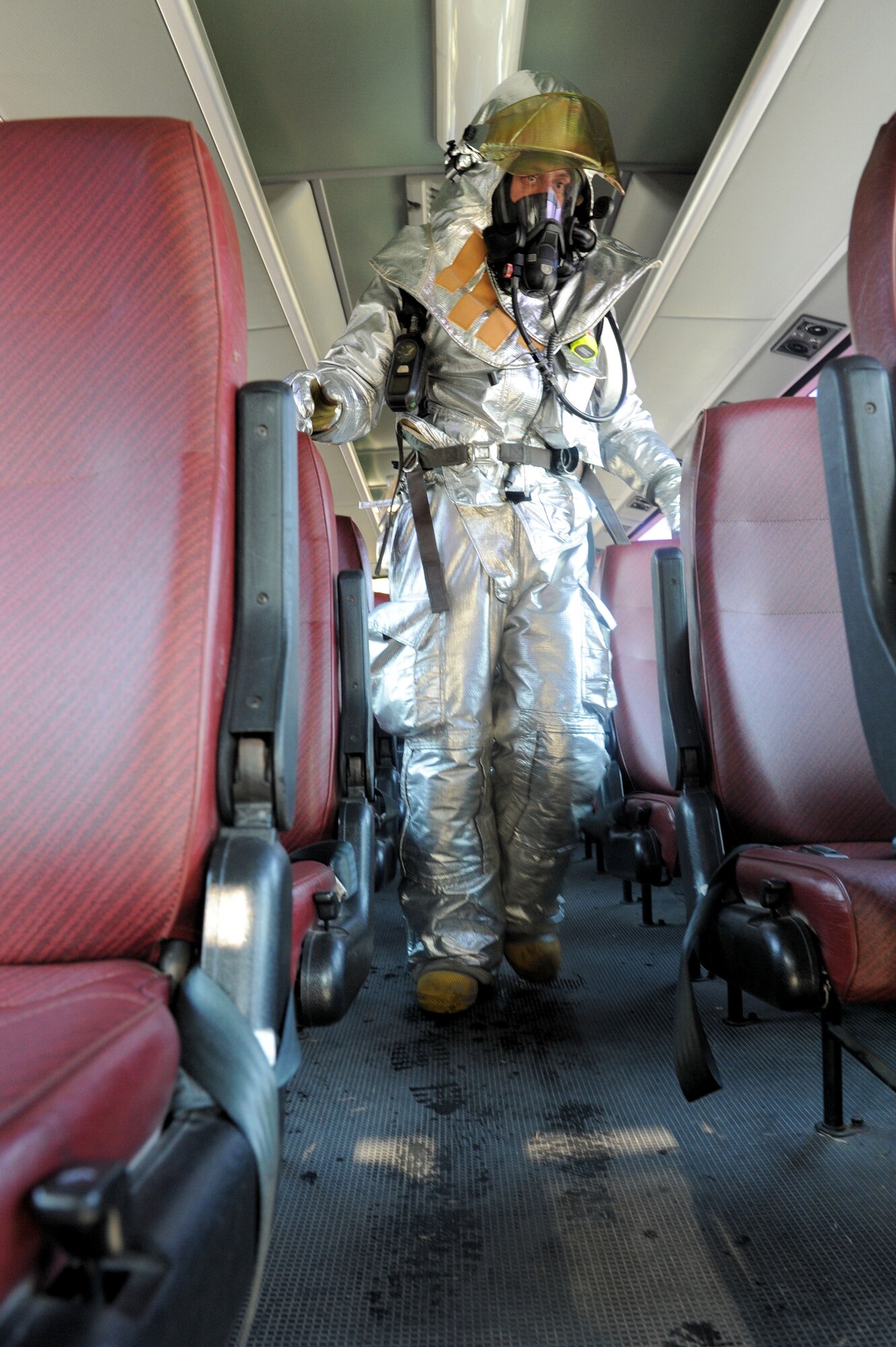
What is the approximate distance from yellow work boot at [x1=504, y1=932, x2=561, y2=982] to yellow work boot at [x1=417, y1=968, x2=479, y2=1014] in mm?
239

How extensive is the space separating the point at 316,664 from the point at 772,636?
2.41 ft

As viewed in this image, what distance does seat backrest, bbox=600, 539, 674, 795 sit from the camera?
2895 millimetres

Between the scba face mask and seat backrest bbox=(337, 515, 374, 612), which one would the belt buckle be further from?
seat backrest bbox=(337, 515, 374, 612)

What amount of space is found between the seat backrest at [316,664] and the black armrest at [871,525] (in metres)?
0.78

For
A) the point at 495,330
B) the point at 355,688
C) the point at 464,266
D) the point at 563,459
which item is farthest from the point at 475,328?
the point at 355,688

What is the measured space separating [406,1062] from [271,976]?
1.17 metres

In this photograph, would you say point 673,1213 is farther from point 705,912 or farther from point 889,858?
point 889,858

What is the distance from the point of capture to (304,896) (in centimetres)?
105

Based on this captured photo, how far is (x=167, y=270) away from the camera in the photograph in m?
0.79

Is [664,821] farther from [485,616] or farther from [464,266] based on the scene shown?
[464,266]

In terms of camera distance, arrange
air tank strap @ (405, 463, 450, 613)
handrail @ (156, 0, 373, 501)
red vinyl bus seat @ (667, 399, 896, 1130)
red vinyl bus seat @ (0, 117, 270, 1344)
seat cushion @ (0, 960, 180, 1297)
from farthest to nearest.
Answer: handrail @ (156, 0, 373, 501) → air tank strap @ (405, 463, 450, 613) → red vinyl bus seat @ (667, 399, 896, 1130) → red vinyl bus seat @ (0, 117, 270, 1344) → seat cushion @ (0, 960, 180, 1297)

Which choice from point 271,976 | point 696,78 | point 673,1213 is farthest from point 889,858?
point 696,78

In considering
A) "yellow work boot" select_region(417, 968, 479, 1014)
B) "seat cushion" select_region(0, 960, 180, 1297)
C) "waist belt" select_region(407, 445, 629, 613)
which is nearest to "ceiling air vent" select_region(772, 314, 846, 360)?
"waist belt" select_region(407, 445, 629, 613)

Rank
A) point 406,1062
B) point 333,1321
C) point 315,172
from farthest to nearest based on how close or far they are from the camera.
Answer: point 315,172 < point 406,1062 < point 333,1321
